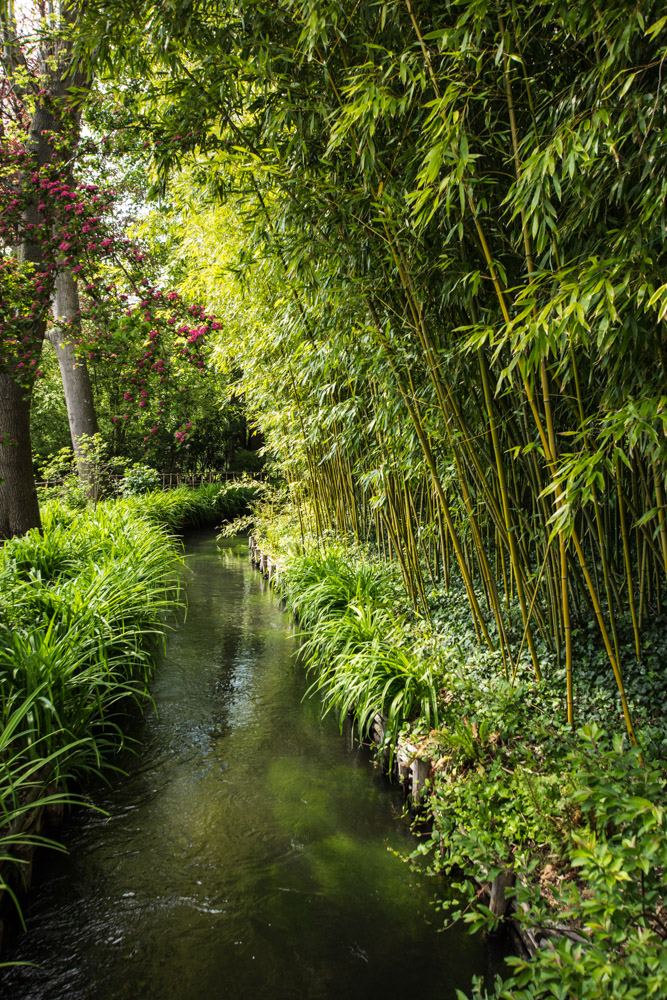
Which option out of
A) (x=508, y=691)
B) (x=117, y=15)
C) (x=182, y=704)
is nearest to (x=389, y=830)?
(x=508, y=691)

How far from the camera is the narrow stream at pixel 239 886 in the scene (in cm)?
167

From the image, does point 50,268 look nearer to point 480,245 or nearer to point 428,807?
point 480,245

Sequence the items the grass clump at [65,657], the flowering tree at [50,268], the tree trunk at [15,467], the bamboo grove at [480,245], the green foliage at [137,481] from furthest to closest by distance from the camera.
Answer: the green foliage at [137,481], the tree trunk at [15,467], the flowering tree at [50,268], the grass clump at [65,657], the bamboo grove at [480,245]

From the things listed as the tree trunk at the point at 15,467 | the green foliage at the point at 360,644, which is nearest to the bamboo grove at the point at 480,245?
the green foliage at the point at 360,644

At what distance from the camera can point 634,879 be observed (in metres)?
1.32

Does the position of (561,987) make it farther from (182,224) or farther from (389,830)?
(182,224)

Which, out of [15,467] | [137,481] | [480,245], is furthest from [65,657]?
[137,481]

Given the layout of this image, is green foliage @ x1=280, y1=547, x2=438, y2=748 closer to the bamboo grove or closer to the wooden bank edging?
the wooden bank edging

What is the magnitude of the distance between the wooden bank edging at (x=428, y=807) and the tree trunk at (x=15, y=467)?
3261 mm

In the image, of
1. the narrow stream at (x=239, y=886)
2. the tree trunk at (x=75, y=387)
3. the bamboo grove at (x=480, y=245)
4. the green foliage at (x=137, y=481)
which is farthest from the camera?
the green foliage at (x=137, y=481)

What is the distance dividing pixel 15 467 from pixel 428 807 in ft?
12.8

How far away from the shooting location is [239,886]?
2.02 metres

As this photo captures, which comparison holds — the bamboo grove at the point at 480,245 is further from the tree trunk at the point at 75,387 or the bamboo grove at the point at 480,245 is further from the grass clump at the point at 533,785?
the tree trunk at the point at 75,387

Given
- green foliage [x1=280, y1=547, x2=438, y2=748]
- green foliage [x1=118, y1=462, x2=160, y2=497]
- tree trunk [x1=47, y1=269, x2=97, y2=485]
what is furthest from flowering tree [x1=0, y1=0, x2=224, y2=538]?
green foliage [x1=118, y1=462, x2=160, y2=497]
